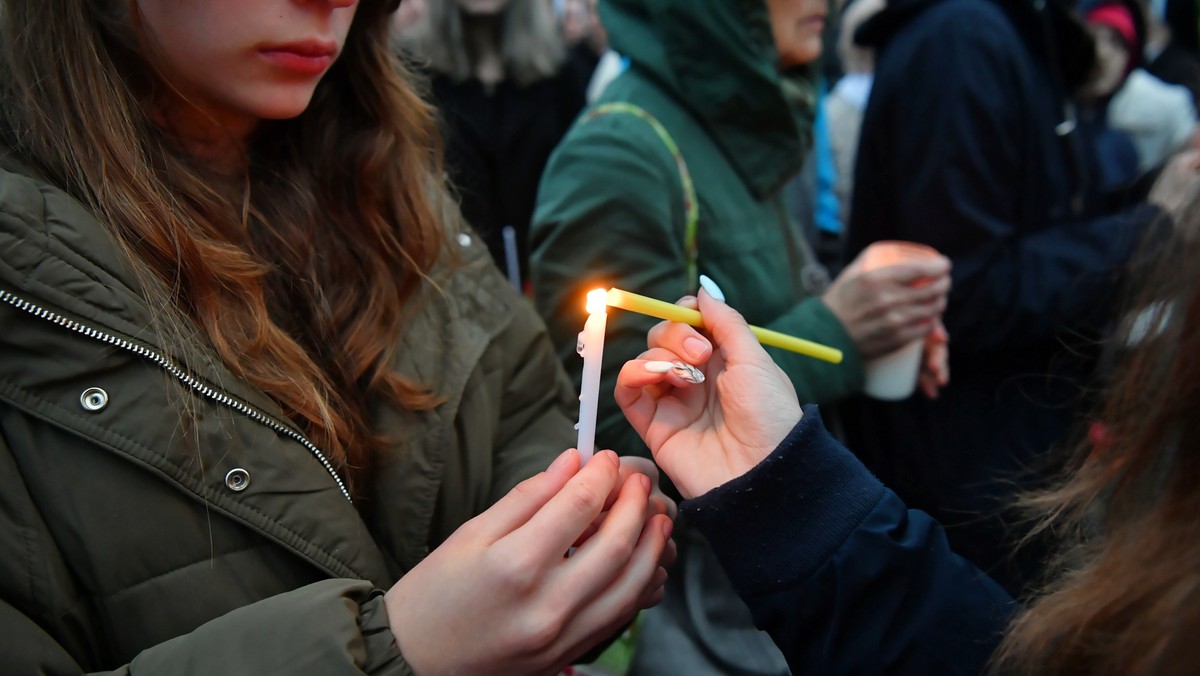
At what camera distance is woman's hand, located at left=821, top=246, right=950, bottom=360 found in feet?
6.72

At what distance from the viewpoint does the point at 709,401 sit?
1.40 metres

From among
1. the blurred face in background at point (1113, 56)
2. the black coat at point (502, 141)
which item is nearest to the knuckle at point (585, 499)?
the black coat at point (502, 141)

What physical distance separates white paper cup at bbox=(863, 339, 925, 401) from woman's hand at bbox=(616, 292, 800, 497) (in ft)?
2.85

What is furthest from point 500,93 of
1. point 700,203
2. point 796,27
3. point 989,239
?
point 989,239

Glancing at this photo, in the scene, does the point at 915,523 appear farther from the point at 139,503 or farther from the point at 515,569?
the point at 139,503

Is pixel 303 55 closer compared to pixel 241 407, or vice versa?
pixel 241 407

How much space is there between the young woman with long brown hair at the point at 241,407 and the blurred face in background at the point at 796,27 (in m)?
1.12

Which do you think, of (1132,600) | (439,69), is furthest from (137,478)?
(439,69)

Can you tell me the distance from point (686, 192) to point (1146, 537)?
3.83 ft

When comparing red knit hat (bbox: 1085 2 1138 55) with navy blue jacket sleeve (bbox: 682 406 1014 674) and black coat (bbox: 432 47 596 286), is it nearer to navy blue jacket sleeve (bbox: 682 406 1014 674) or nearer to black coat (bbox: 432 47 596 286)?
black coat (bbox: 432 47 596 286)

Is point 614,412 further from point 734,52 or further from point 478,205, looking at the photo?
point 478,205

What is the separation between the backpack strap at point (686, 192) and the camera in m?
1.95

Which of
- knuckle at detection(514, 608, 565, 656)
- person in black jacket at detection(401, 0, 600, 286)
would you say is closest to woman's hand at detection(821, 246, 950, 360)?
knuckle at detection(514, 608, 565, 656)

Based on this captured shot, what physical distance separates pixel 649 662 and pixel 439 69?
3.01 m
